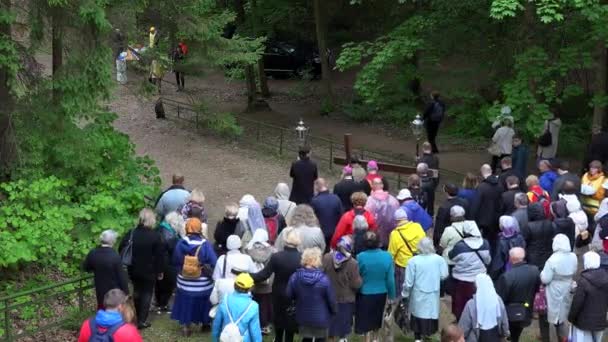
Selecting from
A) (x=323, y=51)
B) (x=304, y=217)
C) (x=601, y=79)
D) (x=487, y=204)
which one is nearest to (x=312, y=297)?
(x=304, y=217)

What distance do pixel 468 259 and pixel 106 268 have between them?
420 centimetres

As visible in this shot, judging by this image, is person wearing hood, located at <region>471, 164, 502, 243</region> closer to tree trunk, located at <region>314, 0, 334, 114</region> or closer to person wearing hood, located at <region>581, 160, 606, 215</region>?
person wearing hood, located at <region>581, 160, 606, 215</region>

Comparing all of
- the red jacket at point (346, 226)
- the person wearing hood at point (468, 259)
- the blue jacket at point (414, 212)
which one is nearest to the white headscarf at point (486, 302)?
the person wearing hood at point (468, 259)

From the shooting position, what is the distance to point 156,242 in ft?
33.8

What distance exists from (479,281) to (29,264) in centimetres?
741

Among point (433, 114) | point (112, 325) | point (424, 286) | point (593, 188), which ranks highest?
point (433, 114)

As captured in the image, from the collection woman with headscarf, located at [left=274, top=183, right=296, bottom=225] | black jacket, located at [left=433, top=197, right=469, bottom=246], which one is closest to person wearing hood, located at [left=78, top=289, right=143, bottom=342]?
woman with headscarf, located at [left=274, top=183, right=296, bottom=225]

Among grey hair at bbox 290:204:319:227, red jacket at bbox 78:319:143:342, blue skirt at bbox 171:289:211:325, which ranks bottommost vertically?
blue skirt at bbox 171:289:211:325

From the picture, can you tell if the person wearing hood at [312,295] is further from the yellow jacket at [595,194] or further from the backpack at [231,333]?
the yellow jacket at [595,194]

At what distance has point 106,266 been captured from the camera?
9.71 metres

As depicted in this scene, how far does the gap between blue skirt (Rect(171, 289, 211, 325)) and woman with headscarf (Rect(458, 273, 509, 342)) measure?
10.3 feet

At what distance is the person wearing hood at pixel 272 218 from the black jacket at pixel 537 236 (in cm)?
325

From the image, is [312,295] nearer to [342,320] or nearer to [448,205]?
[342,320]

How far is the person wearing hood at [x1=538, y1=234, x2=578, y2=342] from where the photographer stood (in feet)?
32.0
